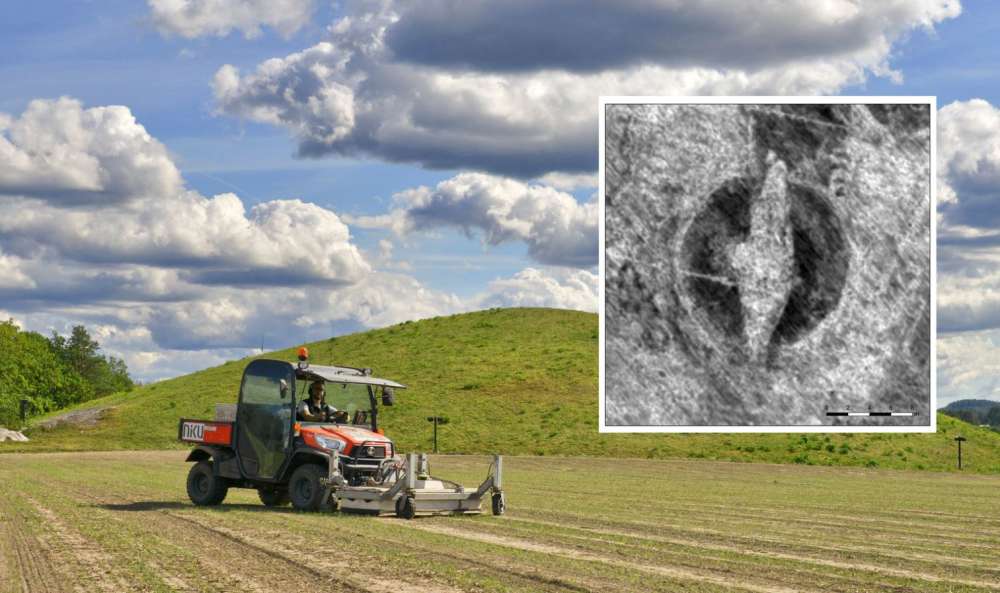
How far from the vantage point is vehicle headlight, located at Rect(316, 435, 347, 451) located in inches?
859

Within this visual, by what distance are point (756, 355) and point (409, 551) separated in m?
33.5

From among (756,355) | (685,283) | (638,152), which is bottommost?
(756,355)

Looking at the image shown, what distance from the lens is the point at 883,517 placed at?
81.4 ft

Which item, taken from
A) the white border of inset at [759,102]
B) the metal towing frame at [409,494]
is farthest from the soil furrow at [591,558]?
the white border of inset at [759,102]

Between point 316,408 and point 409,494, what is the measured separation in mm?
3014

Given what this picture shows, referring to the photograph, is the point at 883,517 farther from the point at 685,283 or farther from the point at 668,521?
the point at 685,283

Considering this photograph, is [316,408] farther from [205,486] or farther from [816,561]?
[816,561]

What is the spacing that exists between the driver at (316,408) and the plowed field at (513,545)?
80.9 inches

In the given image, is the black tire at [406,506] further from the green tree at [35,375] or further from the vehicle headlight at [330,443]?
the green tree at [35,375]

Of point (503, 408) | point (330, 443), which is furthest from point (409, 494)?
point (503, 408)

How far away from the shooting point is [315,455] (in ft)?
72.3

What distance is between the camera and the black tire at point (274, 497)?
23938mm

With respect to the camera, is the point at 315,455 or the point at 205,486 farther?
the point at 205,486

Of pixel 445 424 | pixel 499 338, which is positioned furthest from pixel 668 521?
pixel 499 338
